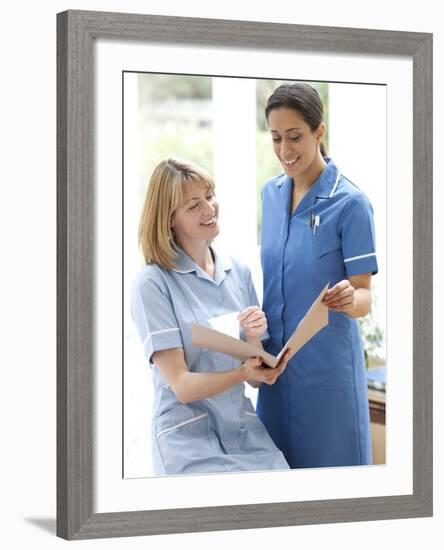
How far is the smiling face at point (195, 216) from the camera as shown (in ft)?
9.85

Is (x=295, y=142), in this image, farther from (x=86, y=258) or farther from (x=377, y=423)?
(x=377, y=423)

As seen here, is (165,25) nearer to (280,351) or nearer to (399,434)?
(280,351)

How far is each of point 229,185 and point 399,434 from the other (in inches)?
30.4

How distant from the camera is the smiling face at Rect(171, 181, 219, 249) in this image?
3.00 metres

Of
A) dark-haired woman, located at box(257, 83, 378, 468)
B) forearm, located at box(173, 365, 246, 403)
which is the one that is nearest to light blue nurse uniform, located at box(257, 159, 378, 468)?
dark-haired woman, located at box(257, 83, 378, 468)

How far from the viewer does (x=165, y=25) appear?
295 centimetres

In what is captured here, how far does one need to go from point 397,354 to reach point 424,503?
15.0 inches

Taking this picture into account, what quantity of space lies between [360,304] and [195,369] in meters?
0.46

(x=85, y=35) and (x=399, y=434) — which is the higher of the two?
(x=85, y=35)

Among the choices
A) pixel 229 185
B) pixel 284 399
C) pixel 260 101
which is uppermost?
pixel 260 101

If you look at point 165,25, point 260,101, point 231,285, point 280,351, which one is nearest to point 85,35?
point 165,25

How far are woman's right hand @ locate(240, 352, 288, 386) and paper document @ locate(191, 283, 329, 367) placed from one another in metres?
0.01

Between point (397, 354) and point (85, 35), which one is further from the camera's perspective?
point (397, 354)

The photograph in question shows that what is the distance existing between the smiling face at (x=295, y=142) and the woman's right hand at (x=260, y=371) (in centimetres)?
45
